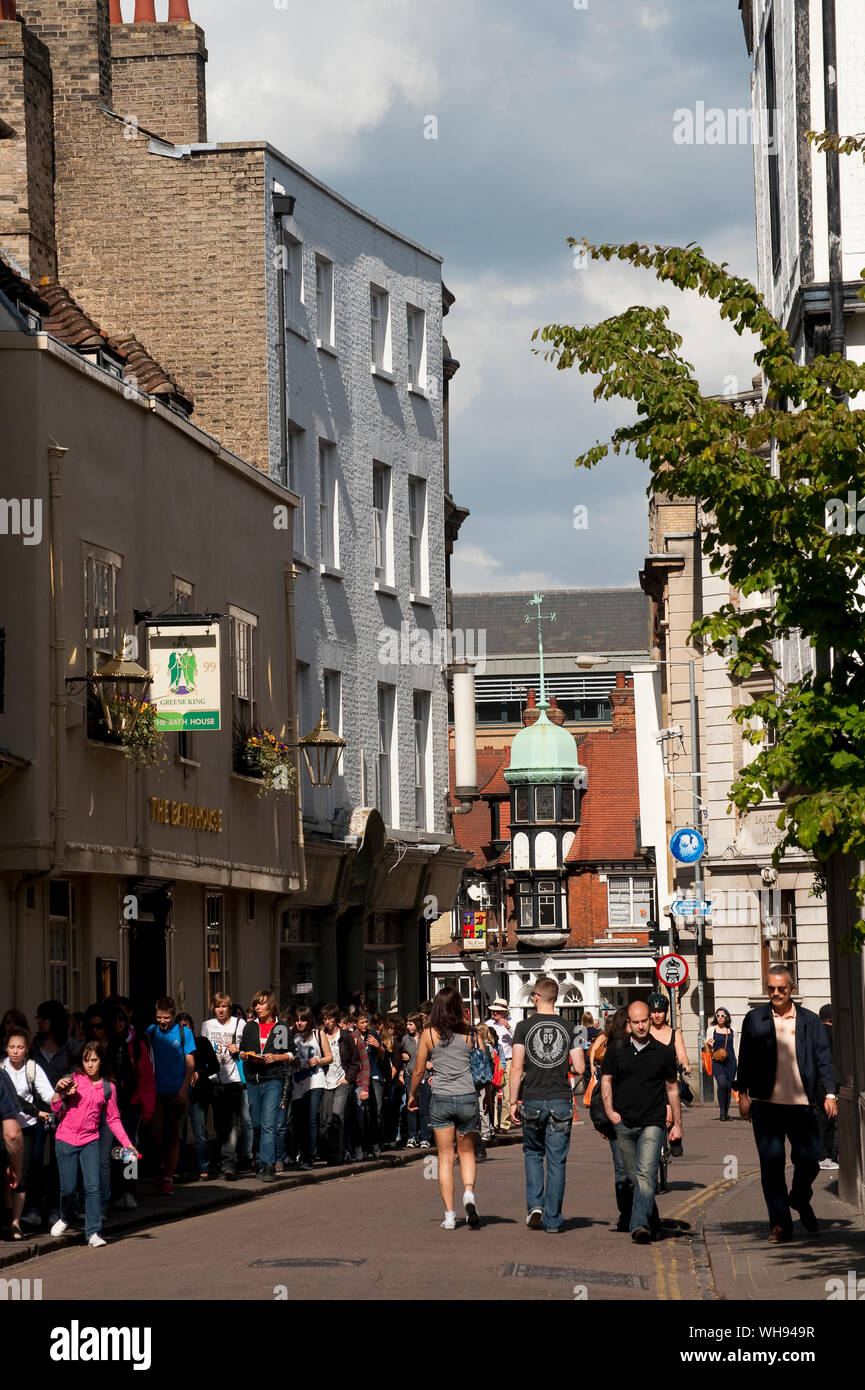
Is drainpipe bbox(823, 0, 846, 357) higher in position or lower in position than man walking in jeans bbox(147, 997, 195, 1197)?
higher

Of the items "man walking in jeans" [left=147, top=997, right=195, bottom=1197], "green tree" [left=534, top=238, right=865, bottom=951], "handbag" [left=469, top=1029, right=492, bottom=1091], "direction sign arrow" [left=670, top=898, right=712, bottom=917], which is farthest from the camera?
"direction sign arrow" [left=670, top=898, right=712, bottom=917]

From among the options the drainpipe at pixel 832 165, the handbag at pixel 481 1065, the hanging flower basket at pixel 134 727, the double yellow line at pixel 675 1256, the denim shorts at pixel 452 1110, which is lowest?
the double yellow line at pixel 675 1256

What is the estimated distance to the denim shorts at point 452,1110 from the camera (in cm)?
1602

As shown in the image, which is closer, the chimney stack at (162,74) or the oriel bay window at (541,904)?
the chimney stack at (162,74)

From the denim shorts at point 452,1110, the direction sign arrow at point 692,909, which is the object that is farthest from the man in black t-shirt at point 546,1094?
the direction sign arrow at point 692,909

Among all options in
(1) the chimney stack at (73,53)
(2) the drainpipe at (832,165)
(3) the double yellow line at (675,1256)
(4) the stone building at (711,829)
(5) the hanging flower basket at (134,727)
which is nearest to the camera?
(3) the double yellow line at (675,1256)

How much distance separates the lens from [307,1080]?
77.7ft

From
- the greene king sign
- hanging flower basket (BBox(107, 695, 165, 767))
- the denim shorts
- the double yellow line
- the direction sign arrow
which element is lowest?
the double yellow line

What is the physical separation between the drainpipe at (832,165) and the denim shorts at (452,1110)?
6.54 meters

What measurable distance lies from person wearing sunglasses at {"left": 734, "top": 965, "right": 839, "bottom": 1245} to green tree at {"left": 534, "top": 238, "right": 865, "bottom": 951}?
12.0 ft

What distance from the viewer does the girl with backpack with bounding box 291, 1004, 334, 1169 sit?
23.4 meters

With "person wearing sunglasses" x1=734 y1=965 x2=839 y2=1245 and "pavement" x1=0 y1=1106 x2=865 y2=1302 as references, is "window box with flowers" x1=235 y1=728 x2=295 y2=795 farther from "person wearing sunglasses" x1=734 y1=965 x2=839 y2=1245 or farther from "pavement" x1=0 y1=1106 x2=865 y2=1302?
"person wearing sunglasses" x1=734 y1=965 x2=839 y2=1245

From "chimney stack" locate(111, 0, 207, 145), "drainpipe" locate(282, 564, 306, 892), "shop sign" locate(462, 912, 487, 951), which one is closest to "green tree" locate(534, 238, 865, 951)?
"drainpipe" locate(282, 564, 306, 892)

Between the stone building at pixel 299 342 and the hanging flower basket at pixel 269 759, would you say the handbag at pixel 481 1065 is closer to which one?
the hanging flower basket at pixel 269 759
